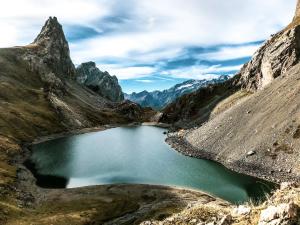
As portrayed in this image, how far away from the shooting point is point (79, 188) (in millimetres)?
96938

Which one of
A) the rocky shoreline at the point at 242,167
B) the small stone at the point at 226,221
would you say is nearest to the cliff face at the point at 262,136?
the rocky shoreline at the point at 242,167

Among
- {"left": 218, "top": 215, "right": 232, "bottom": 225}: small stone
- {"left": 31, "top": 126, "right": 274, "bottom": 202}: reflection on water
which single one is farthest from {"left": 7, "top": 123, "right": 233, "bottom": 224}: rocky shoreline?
{"left": 218, "top": 215, "right": 232, "bottom": 225}: small stone

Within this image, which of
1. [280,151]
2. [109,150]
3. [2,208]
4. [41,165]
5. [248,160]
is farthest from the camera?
[109,150]

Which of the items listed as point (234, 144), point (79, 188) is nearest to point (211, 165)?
point (234, 144)

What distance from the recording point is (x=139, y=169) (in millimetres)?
123625

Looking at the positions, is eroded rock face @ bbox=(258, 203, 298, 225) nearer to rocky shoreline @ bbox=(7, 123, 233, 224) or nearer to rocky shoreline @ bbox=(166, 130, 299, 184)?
rocky shoreline @ bbox=(7, 123, 233, 224)

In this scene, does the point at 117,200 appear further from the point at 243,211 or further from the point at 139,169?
the point at 243,211

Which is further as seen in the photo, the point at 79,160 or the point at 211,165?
the point at 79,160

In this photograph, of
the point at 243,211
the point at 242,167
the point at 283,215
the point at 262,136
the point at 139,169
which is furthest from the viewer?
the point at 139,169

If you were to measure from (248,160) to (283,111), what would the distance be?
2314 centimetres

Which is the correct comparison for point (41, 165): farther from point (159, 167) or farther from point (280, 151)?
point (280, 151)

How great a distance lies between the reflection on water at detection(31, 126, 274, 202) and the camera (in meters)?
97.9

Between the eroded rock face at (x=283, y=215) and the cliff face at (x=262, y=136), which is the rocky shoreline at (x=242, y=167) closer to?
the cliff face at (x=262, y=136)

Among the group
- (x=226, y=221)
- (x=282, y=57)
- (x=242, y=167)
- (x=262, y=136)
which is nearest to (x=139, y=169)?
(x=242, y=167)
